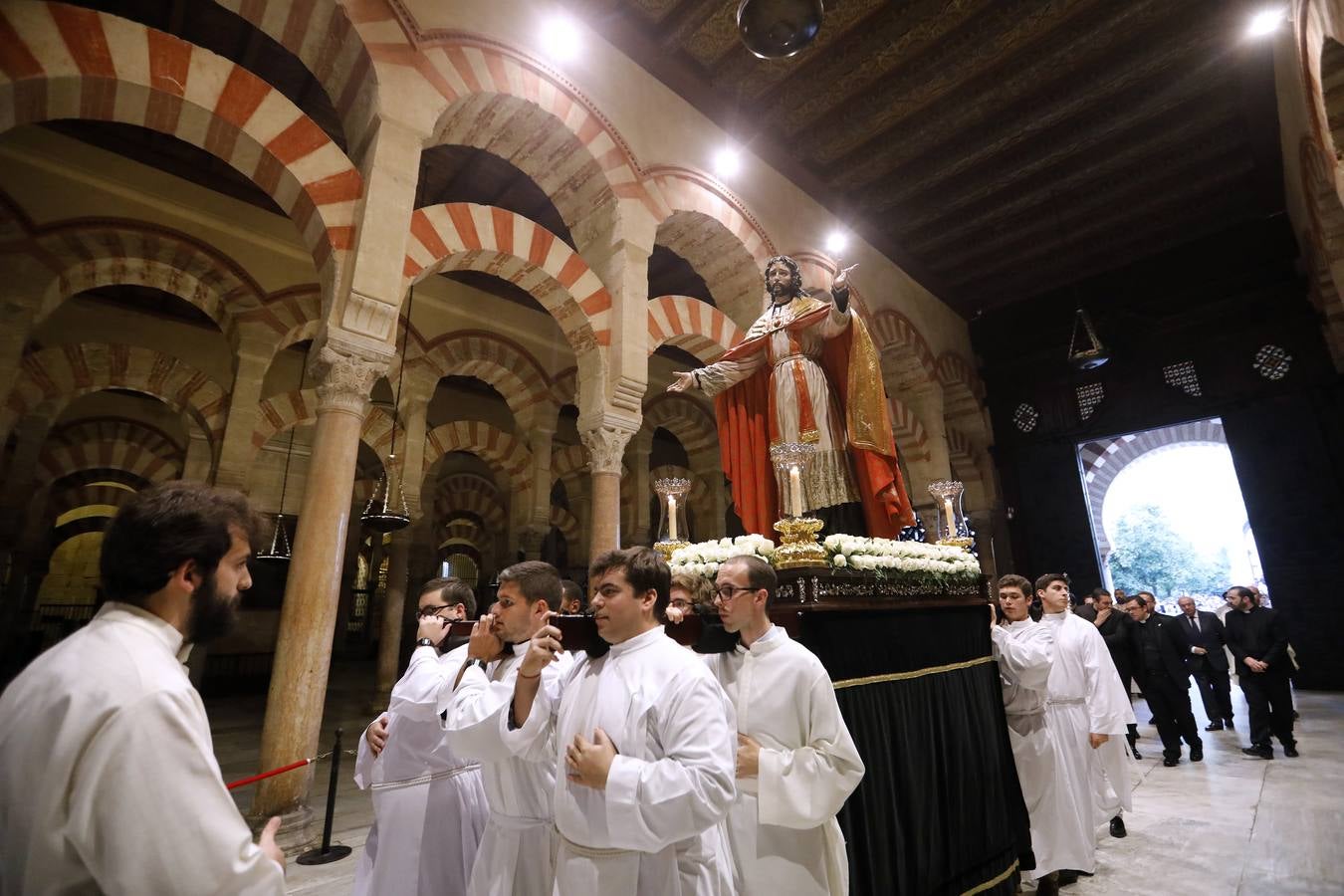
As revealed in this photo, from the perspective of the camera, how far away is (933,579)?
3008mm

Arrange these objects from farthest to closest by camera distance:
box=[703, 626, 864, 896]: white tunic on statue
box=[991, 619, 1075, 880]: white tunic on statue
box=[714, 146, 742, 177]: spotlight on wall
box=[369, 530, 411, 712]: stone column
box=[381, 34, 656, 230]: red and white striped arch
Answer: box=[369, 530, 411, 712]: stone column, box=[714, 146, 742, 177]: spotlight on wall, box=[381, 34, 656, 230]: red and white striped arch, box=[991, 619, 1075, 880]: white tunic on statue, box=[703, 626, 864, 896]: white tunic on statue

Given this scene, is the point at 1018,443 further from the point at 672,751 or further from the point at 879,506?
the point at 672,751

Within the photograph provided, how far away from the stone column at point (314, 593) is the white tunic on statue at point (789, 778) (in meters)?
2.72

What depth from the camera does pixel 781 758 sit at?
1.82m

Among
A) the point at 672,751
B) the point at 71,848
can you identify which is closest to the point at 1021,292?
the point at 672,751

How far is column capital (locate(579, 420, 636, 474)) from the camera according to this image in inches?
213

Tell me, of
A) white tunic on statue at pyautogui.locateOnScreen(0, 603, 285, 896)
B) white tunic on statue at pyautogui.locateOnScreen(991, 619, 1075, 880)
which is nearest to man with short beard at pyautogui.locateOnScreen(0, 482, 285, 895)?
white tunic on statue at pyautogui.locateOnScreen(0, 603, 285, 896)

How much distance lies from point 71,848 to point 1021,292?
42.3 feet

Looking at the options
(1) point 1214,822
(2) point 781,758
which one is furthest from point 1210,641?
(2) point 781,758

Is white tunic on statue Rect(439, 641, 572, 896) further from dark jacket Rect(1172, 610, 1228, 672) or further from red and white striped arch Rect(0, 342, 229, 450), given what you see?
dark jacket Rect(1172, 610, 1228, 672)

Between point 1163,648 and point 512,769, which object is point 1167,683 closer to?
point 1163,648

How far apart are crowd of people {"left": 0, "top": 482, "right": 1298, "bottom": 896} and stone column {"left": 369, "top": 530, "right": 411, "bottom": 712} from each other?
5089 mm

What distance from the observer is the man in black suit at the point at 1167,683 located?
5145 millimetres

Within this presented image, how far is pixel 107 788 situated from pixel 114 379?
856 centimetres
